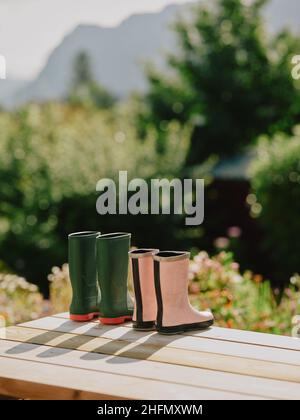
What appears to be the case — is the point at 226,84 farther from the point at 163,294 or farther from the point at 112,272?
the point at 163,294

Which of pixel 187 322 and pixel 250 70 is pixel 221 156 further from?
pixel 187 322

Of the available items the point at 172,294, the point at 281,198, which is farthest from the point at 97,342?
the point at 281,198

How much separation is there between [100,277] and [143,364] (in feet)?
2.02

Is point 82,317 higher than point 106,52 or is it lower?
lower

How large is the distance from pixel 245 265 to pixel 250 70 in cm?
514

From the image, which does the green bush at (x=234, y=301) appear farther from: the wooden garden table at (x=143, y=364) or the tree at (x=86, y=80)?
the tree at (x=86, y=80)

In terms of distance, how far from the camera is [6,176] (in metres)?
8.65

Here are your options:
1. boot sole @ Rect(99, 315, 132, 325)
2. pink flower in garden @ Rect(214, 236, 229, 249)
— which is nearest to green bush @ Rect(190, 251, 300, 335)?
boot sole @ Rect(99, 315, 132, 325)

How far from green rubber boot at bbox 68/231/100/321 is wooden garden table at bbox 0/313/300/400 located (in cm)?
14

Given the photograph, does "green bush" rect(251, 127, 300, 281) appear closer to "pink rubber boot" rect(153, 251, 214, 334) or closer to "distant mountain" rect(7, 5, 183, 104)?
"pink rubber boot" rect(153, 251, 214, 334)

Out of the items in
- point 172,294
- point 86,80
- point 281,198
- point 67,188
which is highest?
point 86,80

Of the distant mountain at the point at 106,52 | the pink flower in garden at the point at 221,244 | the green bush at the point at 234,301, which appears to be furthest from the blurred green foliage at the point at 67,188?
the distant mountain at the point at 106,52

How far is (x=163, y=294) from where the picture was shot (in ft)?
8.90
